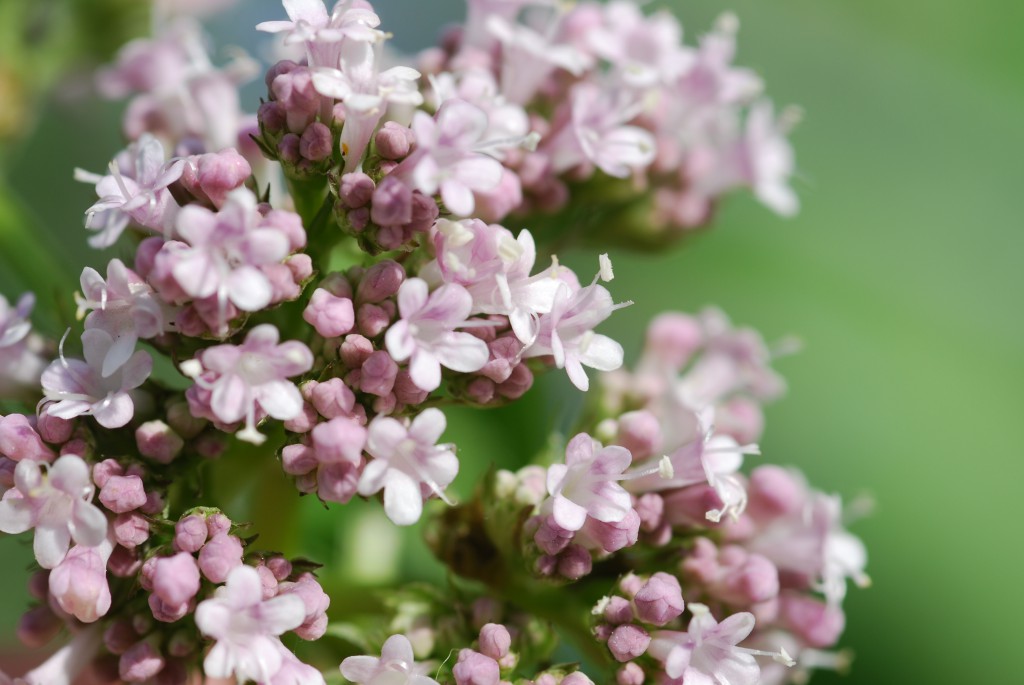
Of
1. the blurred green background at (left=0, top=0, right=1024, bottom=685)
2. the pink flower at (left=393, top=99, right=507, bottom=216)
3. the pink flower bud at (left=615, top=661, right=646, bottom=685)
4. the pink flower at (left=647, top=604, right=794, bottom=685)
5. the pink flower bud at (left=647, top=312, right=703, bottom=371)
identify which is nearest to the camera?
the pink flower at (left=393, top=99, right=507, bottom=216)

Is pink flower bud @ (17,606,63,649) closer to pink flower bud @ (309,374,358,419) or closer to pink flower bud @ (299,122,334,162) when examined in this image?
pink flower bud @ (309,374,358,419)

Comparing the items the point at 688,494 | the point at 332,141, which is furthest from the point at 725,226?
the point at 332,141

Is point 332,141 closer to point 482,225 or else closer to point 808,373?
point 482,225

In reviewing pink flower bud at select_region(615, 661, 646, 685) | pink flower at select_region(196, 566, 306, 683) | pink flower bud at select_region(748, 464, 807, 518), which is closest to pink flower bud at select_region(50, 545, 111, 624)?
pink flower at select_region(196, 566, 306, 683)

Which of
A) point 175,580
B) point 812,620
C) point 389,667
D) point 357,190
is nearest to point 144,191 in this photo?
point 357,190

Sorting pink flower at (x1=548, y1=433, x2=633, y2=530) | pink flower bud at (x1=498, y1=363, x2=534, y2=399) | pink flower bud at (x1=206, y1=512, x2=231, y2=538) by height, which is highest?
pink flower bud at (x1=498, y1=363, x2=534, y2=399)

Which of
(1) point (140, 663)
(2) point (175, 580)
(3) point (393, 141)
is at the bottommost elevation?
(1) point (140, 663)

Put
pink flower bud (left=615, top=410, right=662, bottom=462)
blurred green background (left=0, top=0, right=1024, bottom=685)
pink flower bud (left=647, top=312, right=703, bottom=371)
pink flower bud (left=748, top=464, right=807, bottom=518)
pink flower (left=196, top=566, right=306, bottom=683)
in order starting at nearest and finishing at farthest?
pink flower (left=196, top=566, right=306, bottom=683) < pink flower bud (left=615, top=410, right=662, bottom=462) < pink flower bud (left=748, top=464, right=807, bottom=518) < pink flower bud (left=647, top=312, right=703, bottom=371) < blurred green background (left=0, top=0, right=1024, bottom=685)

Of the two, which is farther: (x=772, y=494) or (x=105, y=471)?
(x=772, y=494)

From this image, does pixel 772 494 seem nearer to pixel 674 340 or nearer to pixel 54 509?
pixel 674 340
